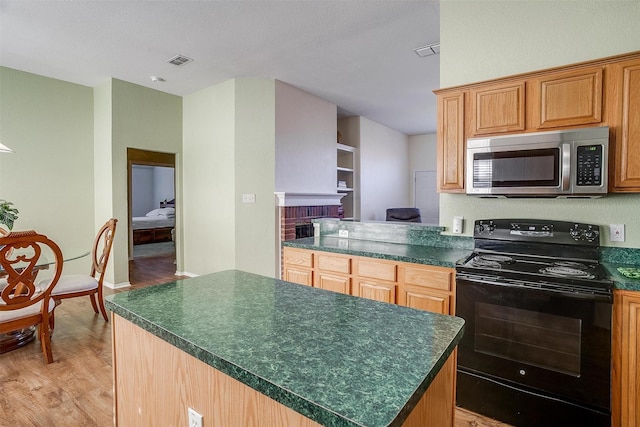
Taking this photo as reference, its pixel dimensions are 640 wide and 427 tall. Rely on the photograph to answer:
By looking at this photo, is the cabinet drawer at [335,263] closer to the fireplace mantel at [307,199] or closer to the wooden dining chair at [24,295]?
the fireplace mantel at [307,199]

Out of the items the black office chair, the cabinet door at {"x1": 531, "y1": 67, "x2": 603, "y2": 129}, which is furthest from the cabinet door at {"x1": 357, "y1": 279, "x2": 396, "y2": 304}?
the black office chair

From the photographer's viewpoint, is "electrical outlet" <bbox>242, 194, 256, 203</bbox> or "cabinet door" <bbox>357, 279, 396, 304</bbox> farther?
"electrical outlet" <bbox>242, 194, 256, 203</bbox>

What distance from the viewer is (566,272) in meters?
1.76

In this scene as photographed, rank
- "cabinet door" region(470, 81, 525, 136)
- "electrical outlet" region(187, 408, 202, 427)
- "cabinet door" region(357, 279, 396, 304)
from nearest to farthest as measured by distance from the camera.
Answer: "electrical outlet" region(187, 408, 202, 427)
"cabinet door" region(470, 81, 525, 136)
"cabinet door" region(357, 279, 396, 304)

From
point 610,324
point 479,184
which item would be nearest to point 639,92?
→ point 479,184

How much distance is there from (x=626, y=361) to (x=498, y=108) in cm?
158

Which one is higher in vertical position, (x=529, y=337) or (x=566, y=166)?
(x=566, y=166)

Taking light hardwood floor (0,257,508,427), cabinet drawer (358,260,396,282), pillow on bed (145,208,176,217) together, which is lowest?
light hardwood floor (0,257,508,427)

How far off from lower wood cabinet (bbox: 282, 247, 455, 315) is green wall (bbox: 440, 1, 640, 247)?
65cm

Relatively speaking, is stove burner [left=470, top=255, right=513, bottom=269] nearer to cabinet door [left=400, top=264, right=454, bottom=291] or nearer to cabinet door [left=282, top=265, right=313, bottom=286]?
cabinet door [left=400, top=264, right=454, bottom=291]

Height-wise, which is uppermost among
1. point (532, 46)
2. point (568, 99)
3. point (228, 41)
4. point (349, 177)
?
point (228, 41)

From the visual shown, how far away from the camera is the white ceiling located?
2762 millimetres

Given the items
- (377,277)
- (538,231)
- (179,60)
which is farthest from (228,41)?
(538,231)

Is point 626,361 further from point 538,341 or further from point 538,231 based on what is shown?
point 538,231
